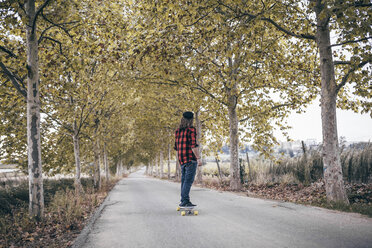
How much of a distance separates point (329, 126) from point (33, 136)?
8.05 meters

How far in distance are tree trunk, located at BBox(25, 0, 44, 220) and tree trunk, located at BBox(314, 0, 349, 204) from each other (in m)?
7.75

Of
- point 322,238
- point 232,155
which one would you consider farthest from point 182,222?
point 232,155

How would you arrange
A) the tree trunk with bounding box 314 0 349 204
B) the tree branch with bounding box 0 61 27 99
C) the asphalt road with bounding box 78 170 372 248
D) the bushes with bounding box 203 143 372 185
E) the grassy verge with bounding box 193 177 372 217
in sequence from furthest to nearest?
the bushes with bounding box 203 143 372 185, the tree trunk with bounding box 314 0 349 204, the grassy verge with bounding box 193 177 372 217, the tree branch with bounding box 0 61 27 99, the asphalt road with bounding box 78 170 372 248

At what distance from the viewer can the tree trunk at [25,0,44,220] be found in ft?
21.2

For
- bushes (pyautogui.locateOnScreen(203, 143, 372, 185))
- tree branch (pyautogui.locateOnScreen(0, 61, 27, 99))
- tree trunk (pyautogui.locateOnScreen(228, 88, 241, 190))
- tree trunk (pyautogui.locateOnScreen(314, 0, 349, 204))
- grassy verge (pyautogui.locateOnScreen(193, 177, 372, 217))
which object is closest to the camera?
tree branch (pyautogui.locateOnScreen(0, 61, 27, 99))

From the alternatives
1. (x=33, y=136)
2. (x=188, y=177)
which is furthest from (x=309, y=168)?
(x=33, y=136)

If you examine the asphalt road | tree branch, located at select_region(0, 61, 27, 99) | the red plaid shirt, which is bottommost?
the asphalt road

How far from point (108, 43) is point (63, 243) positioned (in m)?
6.14

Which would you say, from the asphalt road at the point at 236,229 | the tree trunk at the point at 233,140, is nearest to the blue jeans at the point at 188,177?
the asphalt road at the point at 236,229

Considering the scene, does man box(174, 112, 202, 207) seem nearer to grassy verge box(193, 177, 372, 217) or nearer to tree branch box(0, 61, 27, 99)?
grassy verge box(193, 177, 372, 217)

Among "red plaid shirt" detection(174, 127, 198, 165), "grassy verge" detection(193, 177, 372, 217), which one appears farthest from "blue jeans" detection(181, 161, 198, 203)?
"grassy verge" detection(193, 177, 372, 217)

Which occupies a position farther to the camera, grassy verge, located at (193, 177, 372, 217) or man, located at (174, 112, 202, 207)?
grassy verge, located at (193, 177, 372, 217)

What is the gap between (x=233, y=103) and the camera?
13453 millimetres

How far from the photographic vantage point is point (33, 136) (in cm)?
650
